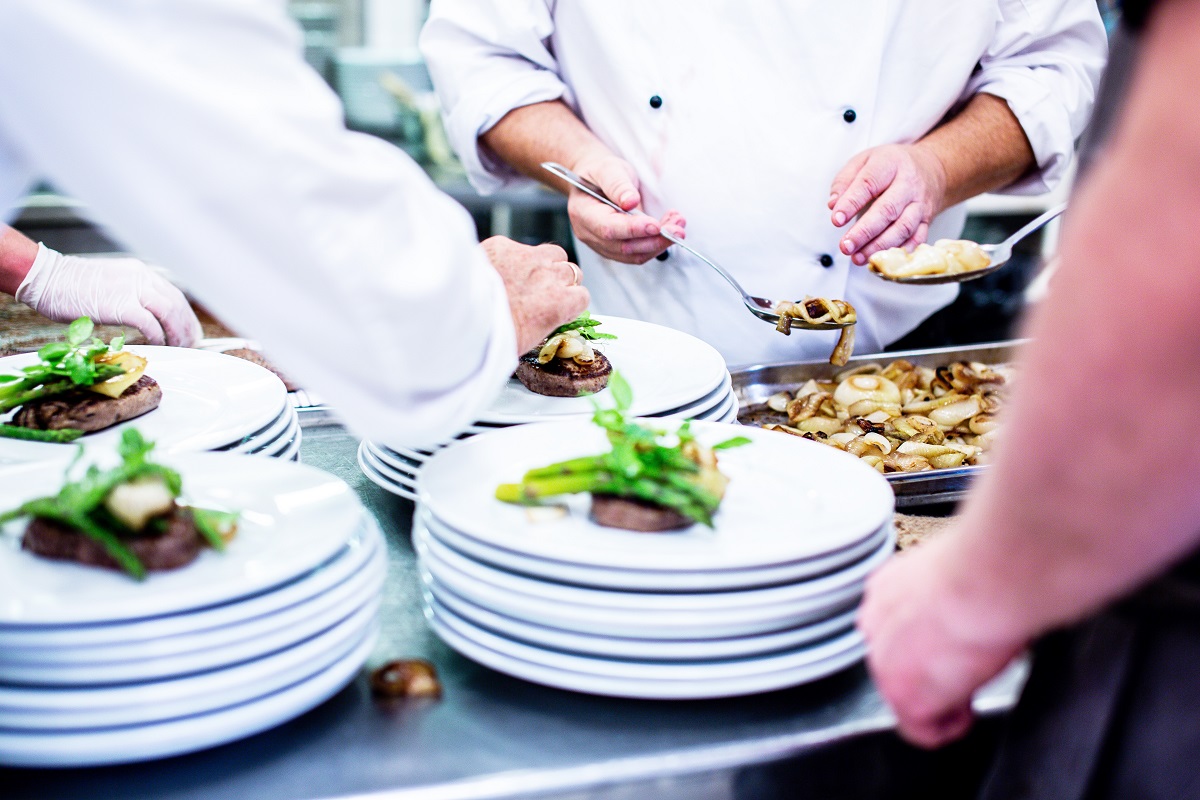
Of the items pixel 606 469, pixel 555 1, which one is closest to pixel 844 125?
pixel 555 1

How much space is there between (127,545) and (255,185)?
33 centimetres

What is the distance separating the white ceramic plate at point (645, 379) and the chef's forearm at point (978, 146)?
0.76 meters

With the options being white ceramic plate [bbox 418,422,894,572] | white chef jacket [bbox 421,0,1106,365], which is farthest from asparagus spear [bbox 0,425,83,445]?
white chef jacket [bbox 421,0,1106,365]

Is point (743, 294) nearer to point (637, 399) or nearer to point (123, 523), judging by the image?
point (637, 399)

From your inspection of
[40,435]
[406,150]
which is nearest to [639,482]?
[40,435]

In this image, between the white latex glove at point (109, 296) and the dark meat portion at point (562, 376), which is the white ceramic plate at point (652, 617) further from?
the white latex glove at point (109, 296)

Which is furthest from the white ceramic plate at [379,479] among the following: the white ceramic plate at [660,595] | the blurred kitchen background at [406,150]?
the blurred kitchen background at [406,150]

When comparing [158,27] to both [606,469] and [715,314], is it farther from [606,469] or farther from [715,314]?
[715,314]

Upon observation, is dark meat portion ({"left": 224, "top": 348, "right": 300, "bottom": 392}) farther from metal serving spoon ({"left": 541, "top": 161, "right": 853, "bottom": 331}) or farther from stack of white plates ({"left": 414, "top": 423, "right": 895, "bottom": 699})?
stack of white plates ({"left": 414, "top": 423, "right": 895, "bottom": 699})

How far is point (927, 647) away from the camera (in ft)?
2.62

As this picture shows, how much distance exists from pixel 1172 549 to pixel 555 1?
1.95m

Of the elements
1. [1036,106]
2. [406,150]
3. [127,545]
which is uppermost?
[1036,106]

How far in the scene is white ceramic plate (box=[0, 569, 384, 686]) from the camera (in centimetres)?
81

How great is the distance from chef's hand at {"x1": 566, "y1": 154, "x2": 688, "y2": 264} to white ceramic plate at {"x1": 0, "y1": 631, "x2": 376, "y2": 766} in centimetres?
122
